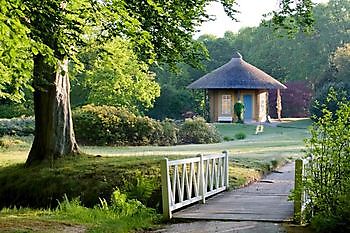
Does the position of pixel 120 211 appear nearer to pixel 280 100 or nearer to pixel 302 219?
pixel 302 219

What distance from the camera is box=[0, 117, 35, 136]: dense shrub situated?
31266 millimetres

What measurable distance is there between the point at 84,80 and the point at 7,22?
32.7m

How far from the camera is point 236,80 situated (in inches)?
1853

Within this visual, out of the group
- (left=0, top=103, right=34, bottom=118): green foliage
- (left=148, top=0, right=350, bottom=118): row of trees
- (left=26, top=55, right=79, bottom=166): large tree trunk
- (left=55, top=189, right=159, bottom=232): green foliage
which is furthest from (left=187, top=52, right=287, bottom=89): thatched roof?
(left=55, top=189, right=159, bottom=232): green foliage

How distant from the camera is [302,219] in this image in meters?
10.1

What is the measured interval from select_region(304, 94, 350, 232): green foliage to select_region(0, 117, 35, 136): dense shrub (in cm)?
2401

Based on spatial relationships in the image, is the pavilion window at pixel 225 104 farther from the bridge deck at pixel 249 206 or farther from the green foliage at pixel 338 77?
the bridge deck at pixel 249 206

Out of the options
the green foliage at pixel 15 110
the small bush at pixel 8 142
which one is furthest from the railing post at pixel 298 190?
the green foliage at pixel 15 110

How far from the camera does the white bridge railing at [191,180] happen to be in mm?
10875

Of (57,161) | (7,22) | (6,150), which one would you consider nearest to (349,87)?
(6,150)

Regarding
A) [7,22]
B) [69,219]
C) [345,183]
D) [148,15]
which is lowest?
[69,219]

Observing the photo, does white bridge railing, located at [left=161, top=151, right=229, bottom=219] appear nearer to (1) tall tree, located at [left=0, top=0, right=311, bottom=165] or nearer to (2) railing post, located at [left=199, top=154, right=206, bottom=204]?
(2) railing post, located at [left=199, top=154, right=206, bottom=204]

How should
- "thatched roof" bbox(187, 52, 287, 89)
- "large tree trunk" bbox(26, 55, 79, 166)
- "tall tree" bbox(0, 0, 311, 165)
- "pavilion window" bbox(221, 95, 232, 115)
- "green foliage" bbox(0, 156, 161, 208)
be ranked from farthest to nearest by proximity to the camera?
"pavilion window" bbox(221, 95, 232, 115) → "thatched roof" bbox(187, 52, 287, 89) → "large tree trunk" bbox(26, 55, 79, 166) → "green foliage" bbox(0, 156, 161, 208) → "tall tree" bbox(0, 0, 311, 165)

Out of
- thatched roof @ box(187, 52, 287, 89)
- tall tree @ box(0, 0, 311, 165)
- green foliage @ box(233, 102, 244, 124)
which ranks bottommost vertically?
green foliage @ box(233, 102, 244, 124)
